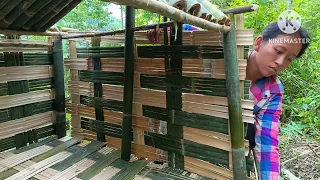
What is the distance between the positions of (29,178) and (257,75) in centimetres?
181

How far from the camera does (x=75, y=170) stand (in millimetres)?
1976

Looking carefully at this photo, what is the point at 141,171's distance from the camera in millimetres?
1975

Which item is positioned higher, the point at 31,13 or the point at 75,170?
the point at 31,13

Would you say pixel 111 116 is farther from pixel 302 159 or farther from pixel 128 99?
pixel 302 159

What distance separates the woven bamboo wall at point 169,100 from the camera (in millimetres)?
1688

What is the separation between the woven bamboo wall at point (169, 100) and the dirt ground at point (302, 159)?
0.90 metres

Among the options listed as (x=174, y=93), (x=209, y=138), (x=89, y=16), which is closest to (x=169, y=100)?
(x=174, y=93)

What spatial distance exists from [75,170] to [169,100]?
92cm

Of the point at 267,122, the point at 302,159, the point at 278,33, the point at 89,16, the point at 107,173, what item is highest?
the point at 89,16

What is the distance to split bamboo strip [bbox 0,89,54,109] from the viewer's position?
88.2 inches

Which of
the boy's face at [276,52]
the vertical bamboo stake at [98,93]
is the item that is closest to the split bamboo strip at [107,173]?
the vertical bamboo stake at [98,93]

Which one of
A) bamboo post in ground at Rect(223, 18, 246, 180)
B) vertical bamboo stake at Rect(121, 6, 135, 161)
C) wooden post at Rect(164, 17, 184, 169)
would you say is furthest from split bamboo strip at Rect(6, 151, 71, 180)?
bamboo post in ground at Rect(223, 18, 246, 180)

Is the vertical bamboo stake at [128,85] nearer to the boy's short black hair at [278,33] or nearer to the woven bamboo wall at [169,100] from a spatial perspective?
the woven bamboo wall at [169,100]

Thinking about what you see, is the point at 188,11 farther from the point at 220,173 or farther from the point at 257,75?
the point at 220,173
